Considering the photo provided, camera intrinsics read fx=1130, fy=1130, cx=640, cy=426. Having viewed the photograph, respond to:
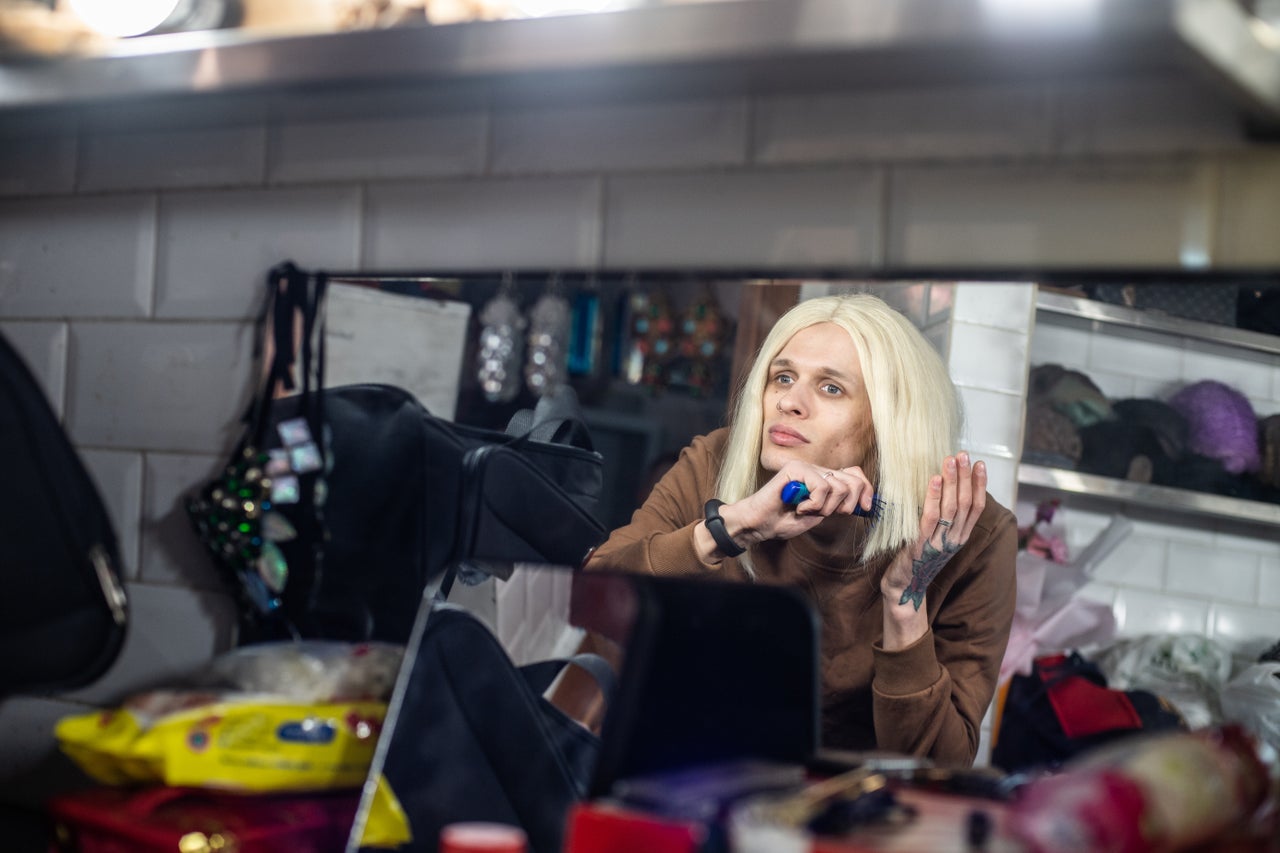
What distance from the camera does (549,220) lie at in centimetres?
110

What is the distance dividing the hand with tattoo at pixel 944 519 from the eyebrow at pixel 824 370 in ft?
0.35

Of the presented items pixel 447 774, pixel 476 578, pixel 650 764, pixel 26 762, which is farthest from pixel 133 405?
pixel 650 764

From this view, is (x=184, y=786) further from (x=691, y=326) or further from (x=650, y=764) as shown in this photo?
(x=691, y=326)

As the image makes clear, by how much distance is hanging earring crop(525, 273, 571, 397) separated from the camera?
1062 millimetres

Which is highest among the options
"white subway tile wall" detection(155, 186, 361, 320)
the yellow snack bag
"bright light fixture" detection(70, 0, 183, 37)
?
"bright light fixture" detection(70, 0, 183, 37)

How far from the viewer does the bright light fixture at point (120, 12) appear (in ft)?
3.71

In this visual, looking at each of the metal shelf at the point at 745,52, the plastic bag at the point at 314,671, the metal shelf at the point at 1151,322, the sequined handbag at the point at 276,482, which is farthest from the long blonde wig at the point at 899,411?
the sequined handbag at the point at 276,482

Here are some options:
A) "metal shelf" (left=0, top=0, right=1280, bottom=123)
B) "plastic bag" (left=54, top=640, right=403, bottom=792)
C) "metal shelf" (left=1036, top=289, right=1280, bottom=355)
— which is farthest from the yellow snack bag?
"metal shelf" (left=1036, top=289, right=1280, bottom=355)

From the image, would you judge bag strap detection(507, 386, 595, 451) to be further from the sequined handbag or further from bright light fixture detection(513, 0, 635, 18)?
bright light fixture detection(513, 0, 635, 18)

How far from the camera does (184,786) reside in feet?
3.01

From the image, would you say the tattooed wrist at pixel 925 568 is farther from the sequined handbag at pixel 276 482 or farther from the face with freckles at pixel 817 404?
the sequined handbag at pixel 276 482

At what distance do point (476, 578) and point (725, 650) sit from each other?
0.29 meters

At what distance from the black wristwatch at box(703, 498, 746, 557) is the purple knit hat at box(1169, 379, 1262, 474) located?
0.37 meters

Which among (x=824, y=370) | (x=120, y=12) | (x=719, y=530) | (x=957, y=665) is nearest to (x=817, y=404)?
(x=824, y=370)
